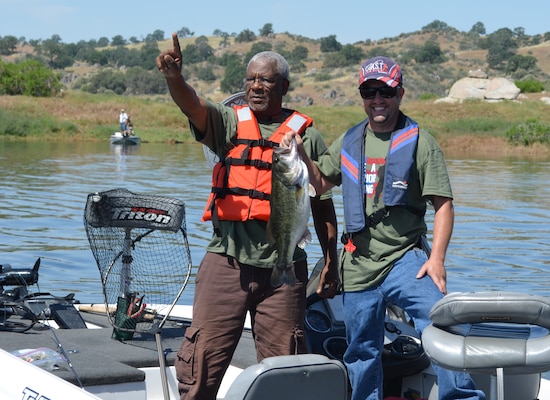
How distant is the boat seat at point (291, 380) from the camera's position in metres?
3.51

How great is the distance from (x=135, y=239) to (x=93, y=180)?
17.7 meters

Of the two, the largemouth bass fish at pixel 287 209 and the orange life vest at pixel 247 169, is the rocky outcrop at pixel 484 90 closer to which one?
the orange life vest at pixel 247 169

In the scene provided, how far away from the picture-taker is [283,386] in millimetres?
3576

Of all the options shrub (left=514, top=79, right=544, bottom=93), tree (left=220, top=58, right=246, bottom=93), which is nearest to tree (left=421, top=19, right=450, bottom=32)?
tree (left=220, top=58, right=246, bottom=93)

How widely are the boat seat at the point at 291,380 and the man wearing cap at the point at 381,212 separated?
25.6 inches

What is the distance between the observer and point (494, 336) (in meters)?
3.48

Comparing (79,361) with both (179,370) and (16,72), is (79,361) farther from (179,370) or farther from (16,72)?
(16,72)

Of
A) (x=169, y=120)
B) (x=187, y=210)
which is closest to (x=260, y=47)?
(x=169, y=120)

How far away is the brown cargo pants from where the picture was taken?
4.38 m

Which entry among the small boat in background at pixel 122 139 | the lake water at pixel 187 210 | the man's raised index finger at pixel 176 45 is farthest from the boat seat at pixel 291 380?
the small boat in background at pixel 122 139

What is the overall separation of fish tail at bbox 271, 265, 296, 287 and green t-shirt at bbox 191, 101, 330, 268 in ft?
0.23

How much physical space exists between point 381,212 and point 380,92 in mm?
531

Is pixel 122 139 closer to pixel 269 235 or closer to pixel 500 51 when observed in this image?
pixel 269 235

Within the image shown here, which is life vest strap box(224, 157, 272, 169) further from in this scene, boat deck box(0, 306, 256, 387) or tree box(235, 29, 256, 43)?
tree box(235, 29, 256, 43)
